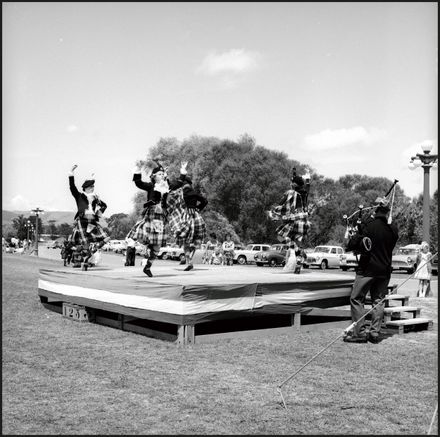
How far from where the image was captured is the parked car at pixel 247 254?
4056 cm

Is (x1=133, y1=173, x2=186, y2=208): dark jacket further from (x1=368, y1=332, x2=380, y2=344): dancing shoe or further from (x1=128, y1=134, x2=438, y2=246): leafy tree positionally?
(x1=128, y1=134, x2=438, y2=246): leafy tree

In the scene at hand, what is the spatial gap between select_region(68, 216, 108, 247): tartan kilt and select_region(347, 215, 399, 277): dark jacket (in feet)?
20.0

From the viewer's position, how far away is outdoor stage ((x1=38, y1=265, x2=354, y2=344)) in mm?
8922

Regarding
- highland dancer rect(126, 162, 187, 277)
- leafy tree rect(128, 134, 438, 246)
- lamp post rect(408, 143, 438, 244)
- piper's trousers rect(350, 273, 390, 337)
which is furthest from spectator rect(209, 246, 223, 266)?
piper's trousers rect(350, 273, 390, 337)

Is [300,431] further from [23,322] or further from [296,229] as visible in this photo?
[296,229]

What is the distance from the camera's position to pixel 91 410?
5.40m

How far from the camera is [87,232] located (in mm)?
13094

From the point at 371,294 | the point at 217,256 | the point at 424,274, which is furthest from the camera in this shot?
the point at 217,256

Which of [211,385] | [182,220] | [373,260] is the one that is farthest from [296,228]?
[211,385]

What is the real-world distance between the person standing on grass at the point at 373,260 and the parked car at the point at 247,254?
30484 mm

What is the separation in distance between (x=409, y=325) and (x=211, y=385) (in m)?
5.53

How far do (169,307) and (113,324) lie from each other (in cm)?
227

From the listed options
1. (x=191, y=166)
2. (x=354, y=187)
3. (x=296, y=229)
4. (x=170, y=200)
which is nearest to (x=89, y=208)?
(x=170, y=200)

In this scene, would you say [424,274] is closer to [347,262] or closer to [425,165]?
[425,165]
